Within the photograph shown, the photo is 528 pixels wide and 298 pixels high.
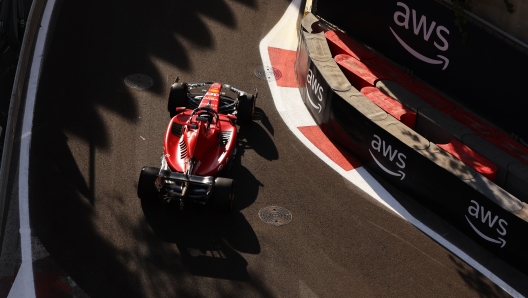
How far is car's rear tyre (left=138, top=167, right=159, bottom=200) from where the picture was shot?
12836 millimetres

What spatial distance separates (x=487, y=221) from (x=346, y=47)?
6.21 metres

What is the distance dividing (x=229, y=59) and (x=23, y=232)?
7.42 meters

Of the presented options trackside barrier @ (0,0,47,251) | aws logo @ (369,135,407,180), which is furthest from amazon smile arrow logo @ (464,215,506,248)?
trackside barrier @ (0,0,47,251)

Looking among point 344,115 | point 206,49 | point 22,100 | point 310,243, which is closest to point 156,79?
point 206,49

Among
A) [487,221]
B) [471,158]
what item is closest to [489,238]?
[487,221]

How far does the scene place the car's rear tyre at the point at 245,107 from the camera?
15219 millimetres

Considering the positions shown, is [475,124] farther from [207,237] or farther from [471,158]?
[207,237]

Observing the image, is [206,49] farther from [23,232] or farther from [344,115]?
[23,232]

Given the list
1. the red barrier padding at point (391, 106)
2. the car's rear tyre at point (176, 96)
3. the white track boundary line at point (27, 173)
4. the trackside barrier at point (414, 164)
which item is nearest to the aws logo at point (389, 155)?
the trackside barrier at point (414, 164)

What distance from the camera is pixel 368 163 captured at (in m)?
14.6

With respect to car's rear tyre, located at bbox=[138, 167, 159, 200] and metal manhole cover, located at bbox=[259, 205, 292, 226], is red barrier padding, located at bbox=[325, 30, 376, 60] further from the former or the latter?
car's rear tyre, located at bbox=[138, 167, 159, 200]

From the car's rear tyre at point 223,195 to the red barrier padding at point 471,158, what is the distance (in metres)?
4.35

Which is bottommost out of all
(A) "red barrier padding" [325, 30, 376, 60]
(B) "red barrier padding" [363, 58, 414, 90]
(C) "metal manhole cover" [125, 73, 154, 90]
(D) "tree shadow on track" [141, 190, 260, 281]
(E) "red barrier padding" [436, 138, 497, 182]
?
(D) "tree shadow on track" [141, 190, 260, 281]

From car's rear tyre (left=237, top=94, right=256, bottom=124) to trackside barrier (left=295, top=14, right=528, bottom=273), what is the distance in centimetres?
156
